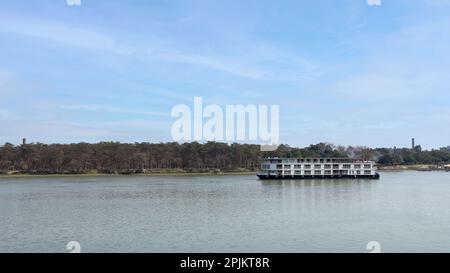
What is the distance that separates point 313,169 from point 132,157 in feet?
119

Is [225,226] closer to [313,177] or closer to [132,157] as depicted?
[313,177]

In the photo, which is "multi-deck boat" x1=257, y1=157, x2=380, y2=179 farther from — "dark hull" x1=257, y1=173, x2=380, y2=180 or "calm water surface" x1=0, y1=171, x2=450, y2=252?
"calm water surface" x1=0, y1=171, x2=450, y2=252

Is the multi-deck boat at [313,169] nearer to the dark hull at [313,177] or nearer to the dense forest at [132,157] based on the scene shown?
the dark hull at [313,177]

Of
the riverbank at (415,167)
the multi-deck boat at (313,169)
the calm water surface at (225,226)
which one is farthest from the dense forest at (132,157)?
the calm water surface at (225,226)

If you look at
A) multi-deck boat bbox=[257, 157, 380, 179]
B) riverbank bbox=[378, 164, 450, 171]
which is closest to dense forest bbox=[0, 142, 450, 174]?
multi-deck boat bbox=[257, 157, 380, 179]

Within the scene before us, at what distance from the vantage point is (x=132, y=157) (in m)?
88.3

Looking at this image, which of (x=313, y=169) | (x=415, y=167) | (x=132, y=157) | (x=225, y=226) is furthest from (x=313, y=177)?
(x=415, y=167)

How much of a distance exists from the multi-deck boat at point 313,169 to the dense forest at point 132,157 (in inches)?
609

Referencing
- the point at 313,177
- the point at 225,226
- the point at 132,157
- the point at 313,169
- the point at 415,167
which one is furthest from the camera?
the point at 415,167

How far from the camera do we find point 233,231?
18.7 meters

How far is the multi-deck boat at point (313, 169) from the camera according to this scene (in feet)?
216

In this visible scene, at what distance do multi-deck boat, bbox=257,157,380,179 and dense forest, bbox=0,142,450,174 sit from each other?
15457 mm

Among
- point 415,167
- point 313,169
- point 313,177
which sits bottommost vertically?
point 313,177
